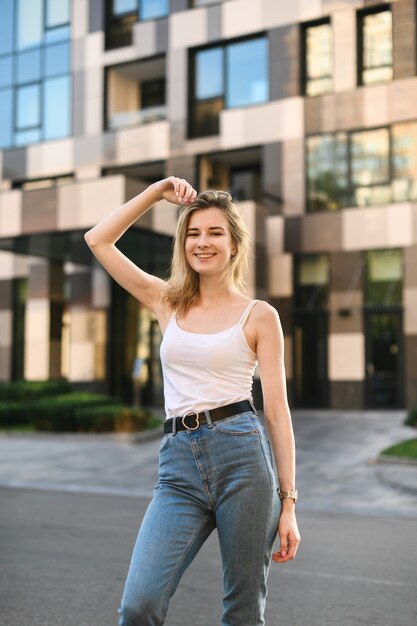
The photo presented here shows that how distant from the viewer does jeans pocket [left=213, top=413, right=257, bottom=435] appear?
2.84 m

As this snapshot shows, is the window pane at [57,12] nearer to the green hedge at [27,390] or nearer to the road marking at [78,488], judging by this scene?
the green hedge at [27,390]

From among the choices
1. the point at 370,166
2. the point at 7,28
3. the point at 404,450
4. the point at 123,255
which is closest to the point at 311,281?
the point at 370,166

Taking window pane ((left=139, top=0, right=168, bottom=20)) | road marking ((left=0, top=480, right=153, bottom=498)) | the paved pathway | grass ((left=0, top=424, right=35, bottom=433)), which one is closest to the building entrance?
the paved pathway

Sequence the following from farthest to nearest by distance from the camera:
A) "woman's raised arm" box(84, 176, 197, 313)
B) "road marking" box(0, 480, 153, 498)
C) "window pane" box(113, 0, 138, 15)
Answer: "window pane" box(113, 0, 138, 15), "road marking" box(0, 480, 153, 498), "woman's raised arm" box(84, 176, 197, 313)

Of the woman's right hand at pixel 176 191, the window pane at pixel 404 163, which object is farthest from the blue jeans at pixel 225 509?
the window pane at pixel 404 163

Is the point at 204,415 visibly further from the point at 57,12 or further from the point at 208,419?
the point at 57,12

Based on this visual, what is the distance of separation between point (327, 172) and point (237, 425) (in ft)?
69.2

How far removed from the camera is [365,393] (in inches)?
870

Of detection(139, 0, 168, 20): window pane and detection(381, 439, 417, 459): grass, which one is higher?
detection(139, 0, 168, 20): window pane

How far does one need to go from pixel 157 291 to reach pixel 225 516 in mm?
956

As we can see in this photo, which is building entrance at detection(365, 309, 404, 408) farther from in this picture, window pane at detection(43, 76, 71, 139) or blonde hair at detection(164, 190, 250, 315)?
blonde hair at detection(164, 190, 250, 315)

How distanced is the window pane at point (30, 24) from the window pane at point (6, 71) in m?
0.72

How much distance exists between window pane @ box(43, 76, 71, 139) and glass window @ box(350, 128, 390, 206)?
34.1 feet

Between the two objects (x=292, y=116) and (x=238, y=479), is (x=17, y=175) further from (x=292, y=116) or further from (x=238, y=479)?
(x=238, y=479)
